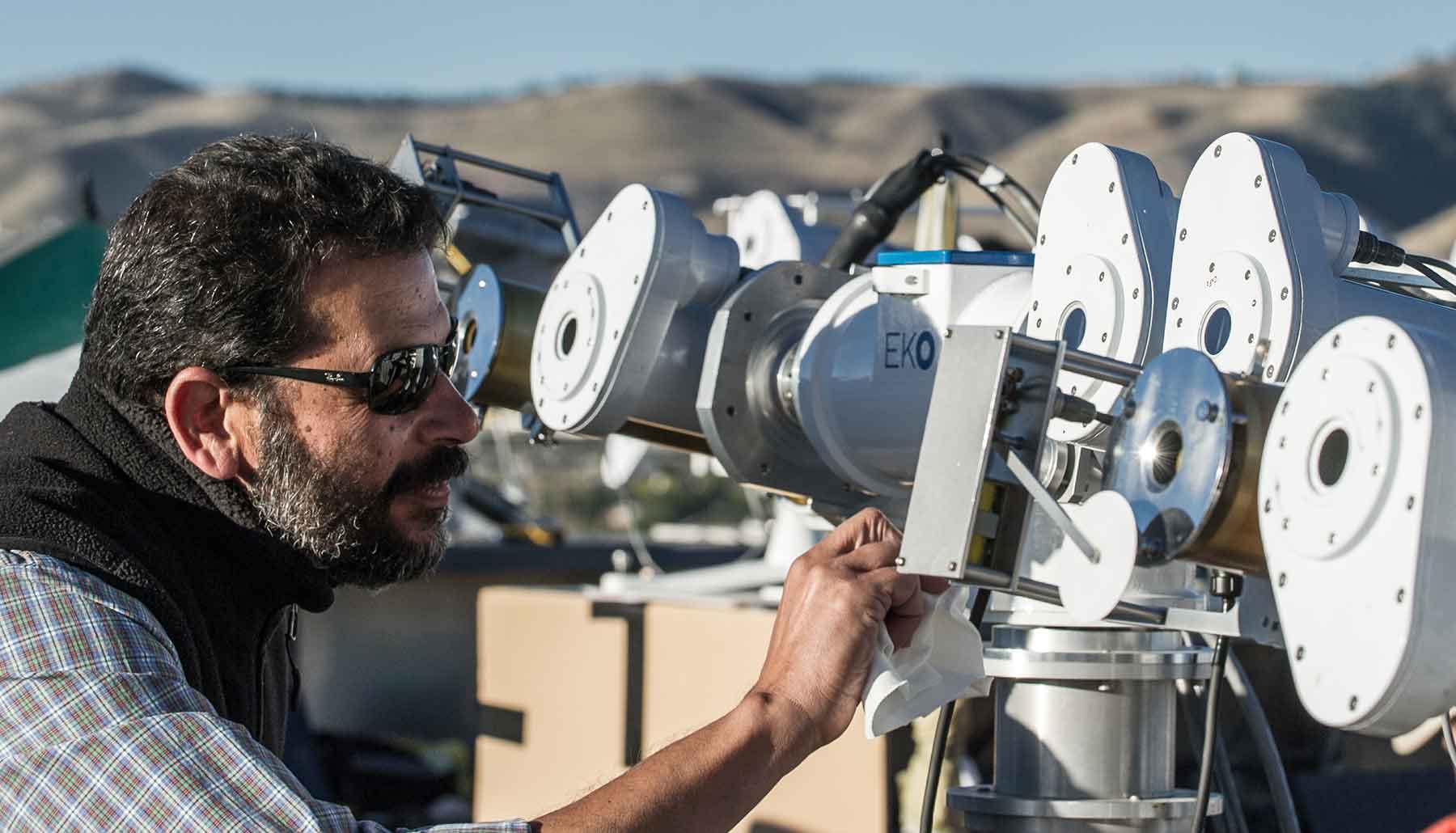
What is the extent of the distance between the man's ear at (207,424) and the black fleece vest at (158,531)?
0.05ft

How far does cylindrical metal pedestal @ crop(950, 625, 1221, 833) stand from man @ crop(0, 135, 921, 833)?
153 millimetres

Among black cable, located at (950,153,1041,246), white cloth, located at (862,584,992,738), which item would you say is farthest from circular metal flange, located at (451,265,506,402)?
white cloth, located at (862,584,992,738)

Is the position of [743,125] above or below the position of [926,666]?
above

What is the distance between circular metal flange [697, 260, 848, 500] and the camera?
1697 mm

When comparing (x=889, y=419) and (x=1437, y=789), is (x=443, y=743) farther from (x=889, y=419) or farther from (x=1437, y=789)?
(x=889, y=419)

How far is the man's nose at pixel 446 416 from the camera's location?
5.14 feet

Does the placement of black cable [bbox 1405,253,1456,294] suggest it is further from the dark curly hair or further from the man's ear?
the man's ear

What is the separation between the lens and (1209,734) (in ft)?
4.55

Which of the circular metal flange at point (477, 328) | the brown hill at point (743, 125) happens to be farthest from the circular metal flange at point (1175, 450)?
the brown hill at point (743, 125)

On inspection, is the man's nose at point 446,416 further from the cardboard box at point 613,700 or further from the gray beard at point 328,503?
the cardboard box at point 613,700

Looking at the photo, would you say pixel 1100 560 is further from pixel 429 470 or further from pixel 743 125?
pixel 743 125

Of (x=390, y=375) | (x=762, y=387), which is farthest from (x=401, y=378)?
(x=762, y=387)

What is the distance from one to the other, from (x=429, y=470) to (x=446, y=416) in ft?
0.18

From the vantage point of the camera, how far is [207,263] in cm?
149
